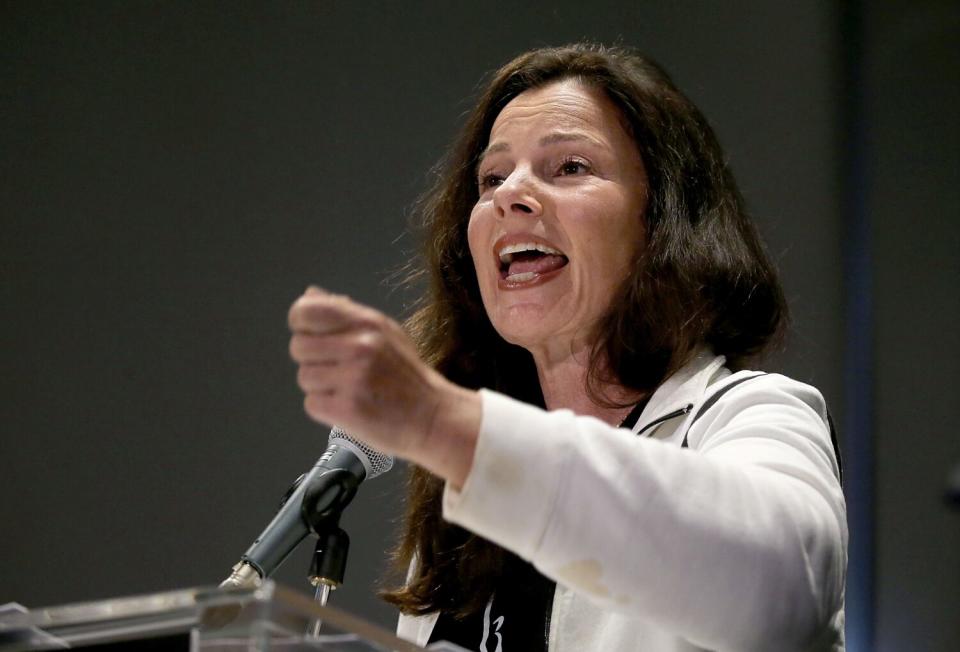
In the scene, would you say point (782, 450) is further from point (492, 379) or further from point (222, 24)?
point (222, 24)

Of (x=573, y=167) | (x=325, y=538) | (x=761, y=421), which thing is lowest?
(x=325, y=538)

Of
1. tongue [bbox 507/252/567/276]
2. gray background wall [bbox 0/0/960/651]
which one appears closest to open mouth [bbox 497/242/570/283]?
tongue [bbox 507/252/567/276]

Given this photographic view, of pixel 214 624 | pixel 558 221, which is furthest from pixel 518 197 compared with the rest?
pixel 214 624

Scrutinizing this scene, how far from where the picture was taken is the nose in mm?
1680

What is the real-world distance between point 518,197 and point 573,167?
0.12 metres

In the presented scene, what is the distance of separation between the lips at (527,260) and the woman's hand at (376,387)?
84cm

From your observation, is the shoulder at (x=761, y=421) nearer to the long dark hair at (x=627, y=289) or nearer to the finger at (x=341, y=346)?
the long dark hair at (x=627, y=289)

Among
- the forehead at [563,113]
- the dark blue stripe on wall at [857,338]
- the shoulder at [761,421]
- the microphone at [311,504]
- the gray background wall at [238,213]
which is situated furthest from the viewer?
Answer: the gray background wall at [238,213]

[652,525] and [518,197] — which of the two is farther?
[518,197]

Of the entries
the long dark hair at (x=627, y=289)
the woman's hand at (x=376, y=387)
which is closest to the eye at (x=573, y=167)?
the long dark hair at (x=627, y=289)

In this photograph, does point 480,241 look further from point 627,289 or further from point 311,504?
point 311,504

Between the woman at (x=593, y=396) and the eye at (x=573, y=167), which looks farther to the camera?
the eye at (x=573, y=167)

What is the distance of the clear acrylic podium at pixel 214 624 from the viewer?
2.54 ft

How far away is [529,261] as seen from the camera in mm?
1724
